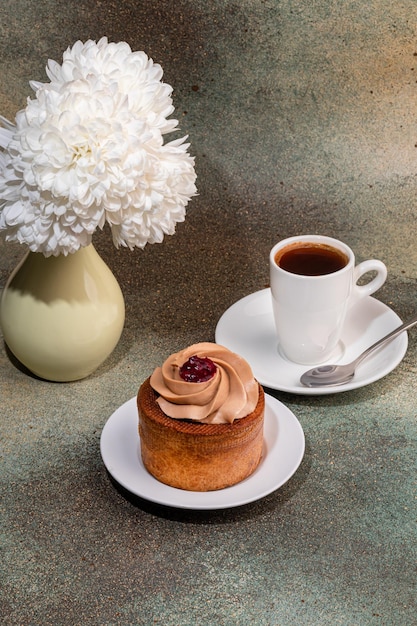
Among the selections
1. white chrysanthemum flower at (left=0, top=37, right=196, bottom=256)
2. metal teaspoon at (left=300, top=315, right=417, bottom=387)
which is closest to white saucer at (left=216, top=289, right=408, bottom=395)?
metal teaspoon at (left=300, top=315, right=417, bottom=387)

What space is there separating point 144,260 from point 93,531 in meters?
0.60

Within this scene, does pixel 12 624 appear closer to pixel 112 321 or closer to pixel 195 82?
pixel 112 321

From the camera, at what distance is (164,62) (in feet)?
5.50

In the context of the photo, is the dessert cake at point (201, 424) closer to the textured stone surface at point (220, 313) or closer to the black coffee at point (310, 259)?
the textured stone surface at point (220, 313)

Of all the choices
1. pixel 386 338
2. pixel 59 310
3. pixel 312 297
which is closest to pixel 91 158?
pixel 59 310

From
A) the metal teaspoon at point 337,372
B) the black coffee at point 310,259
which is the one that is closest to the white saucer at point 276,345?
the metal teaspoon at point 337,372

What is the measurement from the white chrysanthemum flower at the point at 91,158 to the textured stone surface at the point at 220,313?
0.27m

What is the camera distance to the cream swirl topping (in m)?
0.98

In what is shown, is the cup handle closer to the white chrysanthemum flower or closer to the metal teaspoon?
the metal teaspoon

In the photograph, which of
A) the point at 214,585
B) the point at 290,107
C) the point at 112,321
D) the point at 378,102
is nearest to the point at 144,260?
the point at 112,321

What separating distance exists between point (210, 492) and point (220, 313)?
0.42 m

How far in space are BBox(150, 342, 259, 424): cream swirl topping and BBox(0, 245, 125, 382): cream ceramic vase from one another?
0.17m

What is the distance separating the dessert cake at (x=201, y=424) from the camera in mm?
976

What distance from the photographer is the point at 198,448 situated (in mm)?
978
